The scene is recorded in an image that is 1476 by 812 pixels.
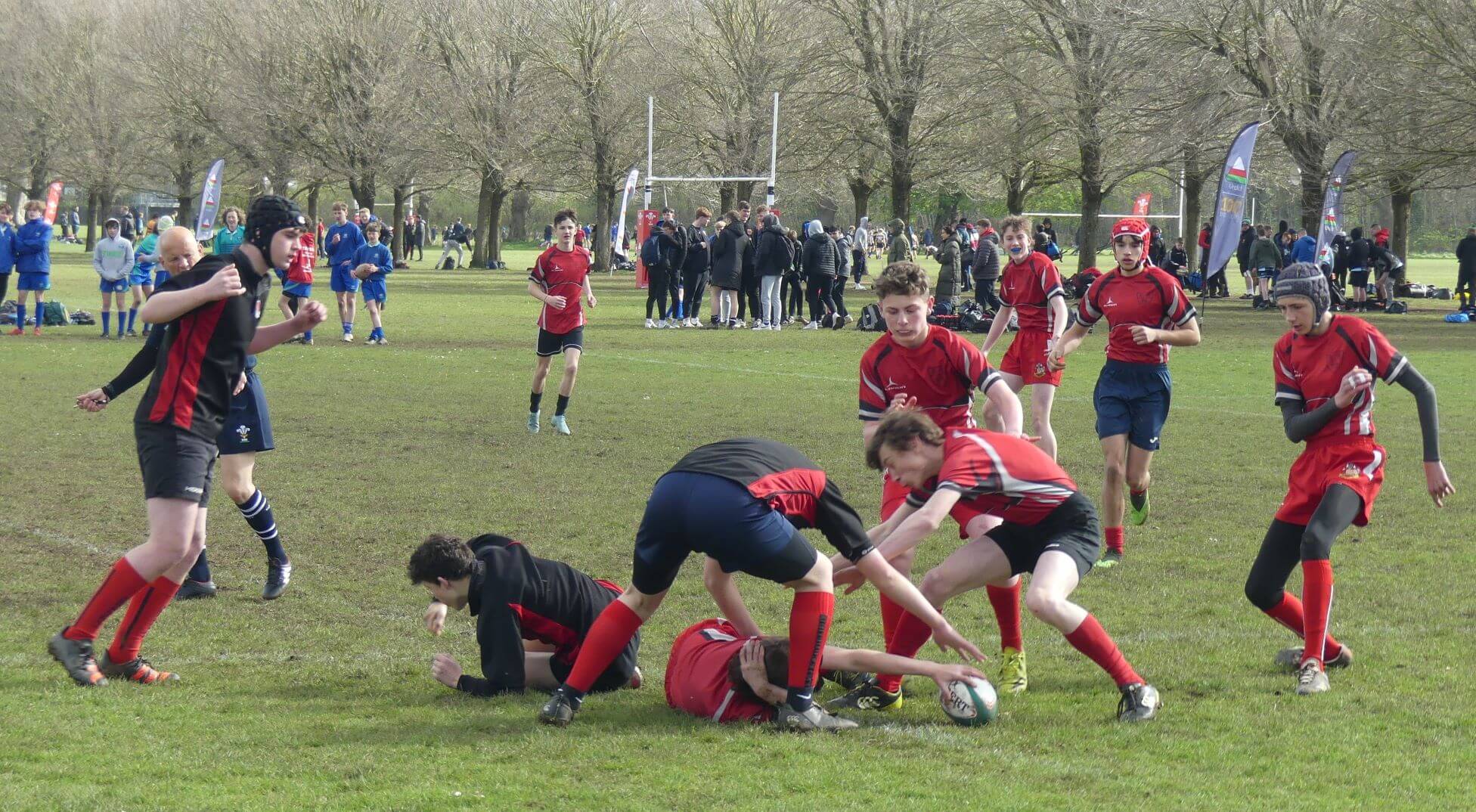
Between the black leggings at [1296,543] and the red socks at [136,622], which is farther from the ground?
the black leggings at [1296,543]

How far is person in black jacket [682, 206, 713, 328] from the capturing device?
26828 millimetres


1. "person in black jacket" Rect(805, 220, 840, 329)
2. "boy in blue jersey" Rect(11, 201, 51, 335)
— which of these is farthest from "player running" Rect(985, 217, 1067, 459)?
"boy in blue jersey" Rect(11, 201, 51, 335)

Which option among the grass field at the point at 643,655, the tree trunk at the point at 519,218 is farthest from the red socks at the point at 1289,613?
the tree trunk at the point at 519,218

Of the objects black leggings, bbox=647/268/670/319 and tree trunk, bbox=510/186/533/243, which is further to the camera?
tree trunk, bbox=510/186/533/243

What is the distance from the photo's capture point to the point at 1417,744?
5262mm

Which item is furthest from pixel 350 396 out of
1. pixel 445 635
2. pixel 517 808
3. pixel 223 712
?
pixel 517 808

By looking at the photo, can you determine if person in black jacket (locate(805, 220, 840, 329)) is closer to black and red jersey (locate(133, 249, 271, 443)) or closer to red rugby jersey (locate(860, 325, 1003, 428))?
red rugby jersey (locate(860, 325, 1003, 428))

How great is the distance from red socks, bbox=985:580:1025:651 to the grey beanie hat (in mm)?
1764

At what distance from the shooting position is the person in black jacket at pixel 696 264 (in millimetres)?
26828

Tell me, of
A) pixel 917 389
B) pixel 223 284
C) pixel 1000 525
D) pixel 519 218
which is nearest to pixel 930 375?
pixel 917 389

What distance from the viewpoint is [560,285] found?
13.9 m

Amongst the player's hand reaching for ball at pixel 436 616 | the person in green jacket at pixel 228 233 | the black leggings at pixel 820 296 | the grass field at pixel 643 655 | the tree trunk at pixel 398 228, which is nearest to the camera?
the grass field at pixel 643 655

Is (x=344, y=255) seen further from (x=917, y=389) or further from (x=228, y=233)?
(x=917, y=389)

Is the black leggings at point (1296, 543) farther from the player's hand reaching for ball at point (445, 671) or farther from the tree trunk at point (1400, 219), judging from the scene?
the tree trunk at point (1400, 219)
